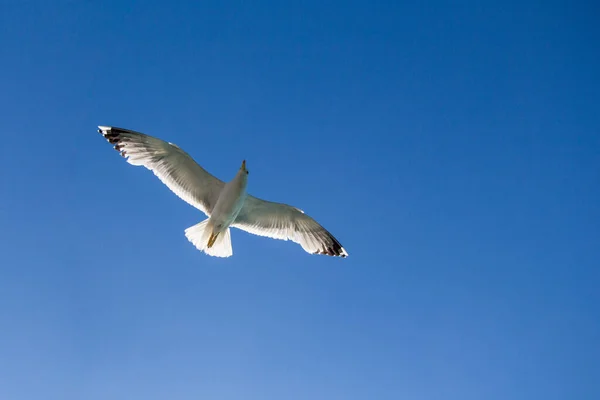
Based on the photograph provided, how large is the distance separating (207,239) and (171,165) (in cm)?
140

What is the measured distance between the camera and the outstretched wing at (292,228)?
10320 mm

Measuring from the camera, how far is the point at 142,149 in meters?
9.43

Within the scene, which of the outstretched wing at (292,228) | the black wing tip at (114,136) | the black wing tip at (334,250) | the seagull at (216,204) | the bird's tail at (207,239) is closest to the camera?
the black wing tip at (114,136)

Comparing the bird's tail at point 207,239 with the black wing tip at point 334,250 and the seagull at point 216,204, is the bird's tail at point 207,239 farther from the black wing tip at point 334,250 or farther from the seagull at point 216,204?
the black wing tip at point 334,250

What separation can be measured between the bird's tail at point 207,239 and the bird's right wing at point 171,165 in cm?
35

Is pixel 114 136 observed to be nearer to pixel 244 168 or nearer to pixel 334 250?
pixel 244 168

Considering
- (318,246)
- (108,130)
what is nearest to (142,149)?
(108,130)

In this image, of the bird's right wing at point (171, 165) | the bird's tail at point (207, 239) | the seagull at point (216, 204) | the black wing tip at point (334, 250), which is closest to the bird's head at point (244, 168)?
the seagull at point (216, 204)

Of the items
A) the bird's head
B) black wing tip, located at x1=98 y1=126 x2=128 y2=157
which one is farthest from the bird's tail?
black wing tip, located at x1=98 y1=126 x2=128 y2=157

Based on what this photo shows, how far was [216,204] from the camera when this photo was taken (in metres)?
9.59

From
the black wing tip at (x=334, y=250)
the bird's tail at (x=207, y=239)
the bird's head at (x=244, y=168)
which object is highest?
the bird's head at (x=244, y=168)

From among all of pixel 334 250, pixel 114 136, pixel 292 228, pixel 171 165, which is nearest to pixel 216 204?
pixel 171 165

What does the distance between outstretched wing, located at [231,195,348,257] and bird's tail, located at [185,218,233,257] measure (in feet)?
1.85

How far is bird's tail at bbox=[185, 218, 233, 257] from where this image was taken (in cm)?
967
